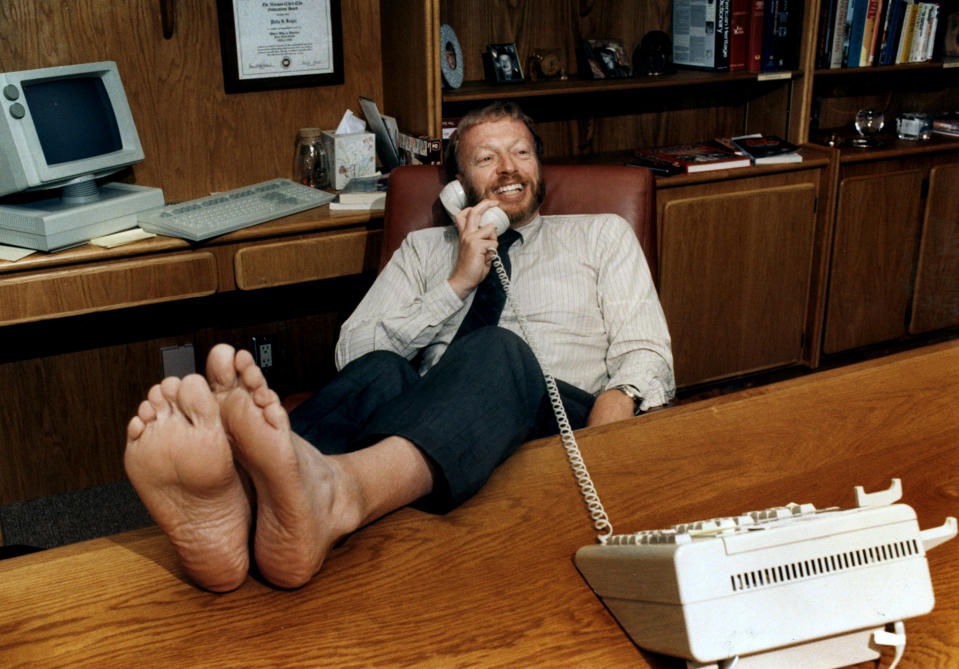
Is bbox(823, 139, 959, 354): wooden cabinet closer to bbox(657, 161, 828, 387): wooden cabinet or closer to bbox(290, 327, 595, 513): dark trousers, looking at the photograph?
bbox(657, 161, 828, 387): wooden cabinet

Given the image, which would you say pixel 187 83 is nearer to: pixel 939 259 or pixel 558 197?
pixel 558 197

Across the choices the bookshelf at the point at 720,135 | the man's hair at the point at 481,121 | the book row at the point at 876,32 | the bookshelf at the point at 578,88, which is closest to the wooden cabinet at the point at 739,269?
the bookshelf at the point at 720,135

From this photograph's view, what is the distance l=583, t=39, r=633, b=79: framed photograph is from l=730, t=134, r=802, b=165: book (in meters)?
0.44

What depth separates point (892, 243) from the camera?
10.5ft

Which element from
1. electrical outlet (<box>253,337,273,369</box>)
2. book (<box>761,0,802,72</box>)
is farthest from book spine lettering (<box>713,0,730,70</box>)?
electrical outlet (<box>253,337,273,369</box>)

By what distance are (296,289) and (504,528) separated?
190 centimetres

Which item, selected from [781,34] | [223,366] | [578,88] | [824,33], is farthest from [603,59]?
[223,366]

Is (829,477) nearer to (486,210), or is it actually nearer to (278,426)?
(278,426)

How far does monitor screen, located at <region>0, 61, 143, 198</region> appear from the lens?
2146 millimetres

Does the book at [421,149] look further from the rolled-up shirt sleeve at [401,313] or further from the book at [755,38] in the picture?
the book at [755,38]

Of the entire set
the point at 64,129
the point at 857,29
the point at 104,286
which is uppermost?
the point at 857,29

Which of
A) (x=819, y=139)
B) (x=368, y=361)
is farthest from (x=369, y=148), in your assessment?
(x=819, y=139)

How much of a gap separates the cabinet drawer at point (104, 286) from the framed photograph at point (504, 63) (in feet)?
3.63

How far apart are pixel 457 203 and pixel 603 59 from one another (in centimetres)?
122
